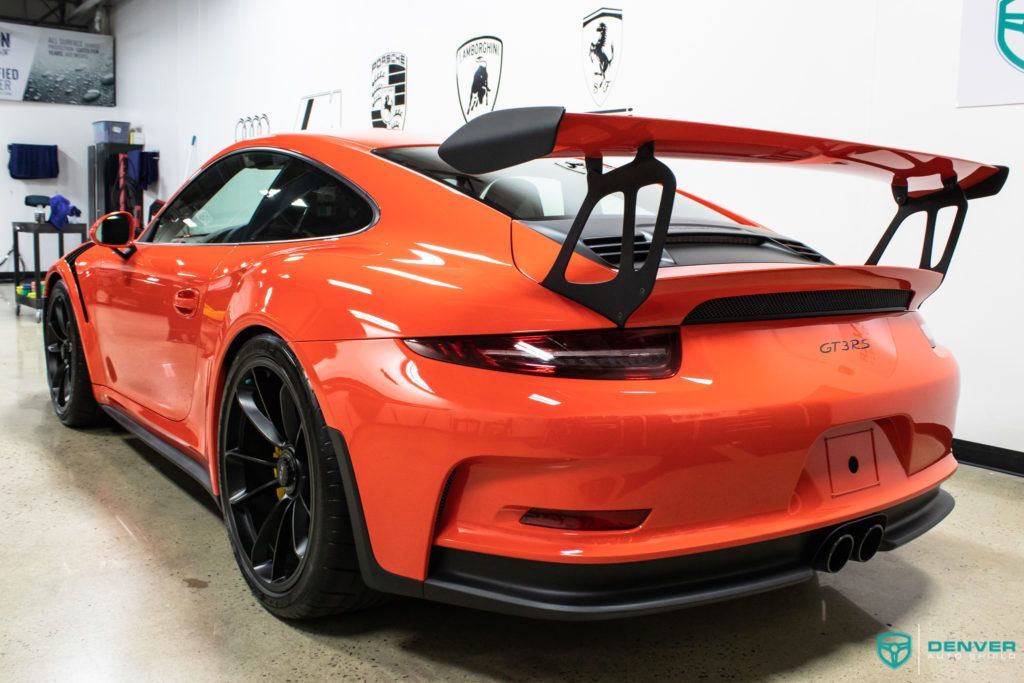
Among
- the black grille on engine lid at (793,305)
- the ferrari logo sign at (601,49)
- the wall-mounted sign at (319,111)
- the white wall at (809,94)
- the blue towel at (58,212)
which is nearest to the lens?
the black grille on engine lid at (793,305)

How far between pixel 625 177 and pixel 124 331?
1.96m

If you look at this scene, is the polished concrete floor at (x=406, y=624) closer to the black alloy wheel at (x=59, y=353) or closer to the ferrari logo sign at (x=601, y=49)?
the black alloy wheel at (x=59, y=353)

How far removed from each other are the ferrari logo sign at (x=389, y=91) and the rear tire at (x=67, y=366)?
3870mm

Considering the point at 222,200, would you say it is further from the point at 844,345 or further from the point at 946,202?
the point at 946,202

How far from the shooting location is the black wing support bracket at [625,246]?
128 cm

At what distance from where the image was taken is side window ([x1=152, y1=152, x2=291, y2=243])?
2.20 metres

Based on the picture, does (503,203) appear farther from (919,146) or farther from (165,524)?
(919,146)

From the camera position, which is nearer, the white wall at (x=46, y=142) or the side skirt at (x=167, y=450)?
the side skirt at (x=167, y=450)

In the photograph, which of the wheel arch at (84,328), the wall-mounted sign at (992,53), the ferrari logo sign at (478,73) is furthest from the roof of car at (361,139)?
the ferrari logo sign at (478,73)

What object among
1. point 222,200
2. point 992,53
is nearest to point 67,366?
point 222,200

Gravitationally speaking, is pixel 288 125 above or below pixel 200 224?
above

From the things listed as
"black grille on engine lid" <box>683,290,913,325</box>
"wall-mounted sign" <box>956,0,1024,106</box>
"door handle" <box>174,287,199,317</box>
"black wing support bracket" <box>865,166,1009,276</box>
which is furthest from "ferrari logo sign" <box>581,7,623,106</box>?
"black grille on engine lid" <box>683,290,913,325</box>

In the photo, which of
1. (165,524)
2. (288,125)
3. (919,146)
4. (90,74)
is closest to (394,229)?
(165,524)

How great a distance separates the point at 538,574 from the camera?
136 cm
